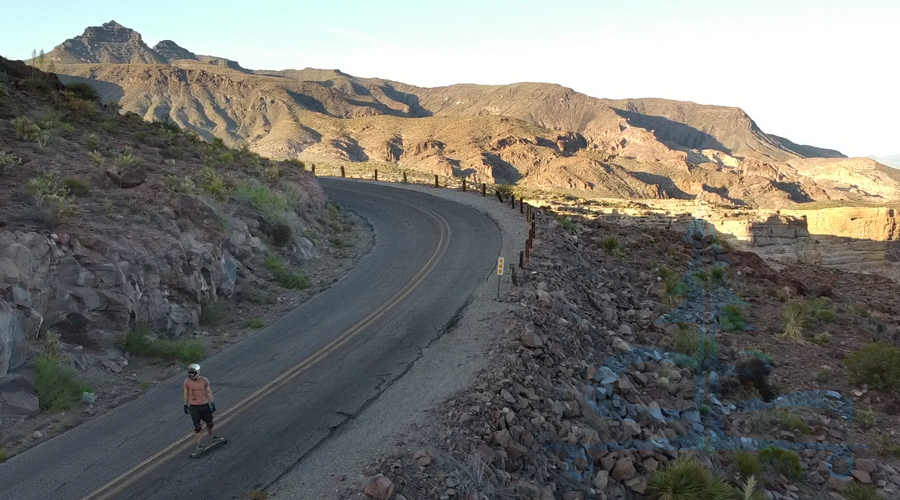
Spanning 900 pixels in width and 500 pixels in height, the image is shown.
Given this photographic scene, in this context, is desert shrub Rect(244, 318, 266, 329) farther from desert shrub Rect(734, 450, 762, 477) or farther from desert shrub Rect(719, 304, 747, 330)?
desert shrub Rect(719, 304, 747, 330)

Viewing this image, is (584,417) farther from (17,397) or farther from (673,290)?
(673,290)

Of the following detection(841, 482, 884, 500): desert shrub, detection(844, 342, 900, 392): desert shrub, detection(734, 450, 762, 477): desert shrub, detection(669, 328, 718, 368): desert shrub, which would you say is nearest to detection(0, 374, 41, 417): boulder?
detection(734, 450, 762, 477): desert shrub

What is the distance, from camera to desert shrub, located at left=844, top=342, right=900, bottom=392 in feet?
55.6

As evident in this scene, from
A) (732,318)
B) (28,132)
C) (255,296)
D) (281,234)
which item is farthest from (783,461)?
(28,132)

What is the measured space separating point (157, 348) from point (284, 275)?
600cm

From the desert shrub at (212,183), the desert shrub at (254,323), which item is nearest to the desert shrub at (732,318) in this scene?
the desert shrub at (254,323)

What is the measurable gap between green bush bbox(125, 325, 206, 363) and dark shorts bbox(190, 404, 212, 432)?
4.28 metres

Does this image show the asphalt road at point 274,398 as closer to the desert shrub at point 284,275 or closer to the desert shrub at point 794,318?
the desert shrub at point 284,275

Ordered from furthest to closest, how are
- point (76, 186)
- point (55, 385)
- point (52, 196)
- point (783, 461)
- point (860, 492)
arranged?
1. point (76, 186)
2. point (52, 196)
3. point (783, 461)
4. point (860, 492)
5. point (55, 385)

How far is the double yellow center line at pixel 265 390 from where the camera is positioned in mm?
8898

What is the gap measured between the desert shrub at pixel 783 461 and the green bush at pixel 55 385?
14635 millimetres

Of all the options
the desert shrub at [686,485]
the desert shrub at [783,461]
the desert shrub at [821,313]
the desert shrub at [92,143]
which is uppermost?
the desert shrub at [92,143]

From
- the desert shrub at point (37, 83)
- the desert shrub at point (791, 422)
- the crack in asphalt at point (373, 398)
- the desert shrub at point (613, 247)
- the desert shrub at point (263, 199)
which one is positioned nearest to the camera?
the crack in asphalt at point (373, 398)

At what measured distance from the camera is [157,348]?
13.9 meters
